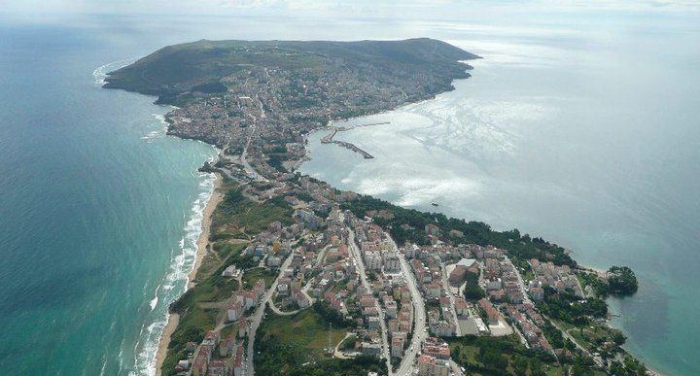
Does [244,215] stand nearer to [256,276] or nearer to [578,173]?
[256,276]

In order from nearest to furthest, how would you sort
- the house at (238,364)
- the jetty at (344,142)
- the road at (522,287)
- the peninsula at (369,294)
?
the house at (238,364), the peninsula at (369,294), the road at (522,287), the jetty at (344,142)

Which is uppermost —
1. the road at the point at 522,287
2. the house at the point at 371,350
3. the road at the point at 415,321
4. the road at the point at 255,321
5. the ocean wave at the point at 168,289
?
the house at the point at 371,350

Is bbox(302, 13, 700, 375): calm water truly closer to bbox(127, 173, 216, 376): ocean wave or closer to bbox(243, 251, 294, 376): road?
bbox(127, 173, 216, 376): ocean wave

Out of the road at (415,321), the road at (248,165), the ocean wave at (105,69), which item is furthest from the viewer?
the ocean wave at (105,69)

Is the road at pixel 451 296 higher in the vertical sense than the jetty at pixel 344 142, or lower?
higher

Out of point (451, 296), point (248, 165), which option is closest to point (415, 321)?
point (451, 296)

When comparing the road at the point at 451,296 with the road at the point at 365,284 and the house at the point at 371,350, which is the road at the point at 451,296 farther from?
the house at the point at 371,350

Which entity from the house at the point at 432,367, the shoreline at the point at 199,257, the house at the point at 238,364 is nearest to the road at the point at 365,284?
the house at the point at 432,367
